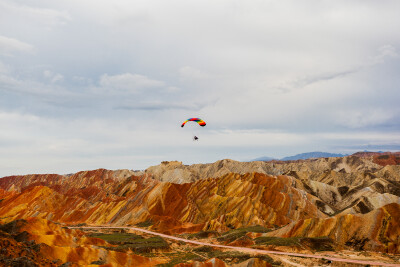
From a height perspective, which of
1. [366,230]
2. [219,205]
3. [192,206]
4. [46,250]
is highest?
[366,230]

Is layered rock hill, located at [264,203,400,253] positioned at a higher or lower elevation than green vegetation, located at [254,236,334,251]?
higher

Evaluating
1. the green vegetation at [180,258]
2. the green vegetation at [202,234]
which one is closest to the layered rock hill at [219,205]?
the green vegetation at [202,234]

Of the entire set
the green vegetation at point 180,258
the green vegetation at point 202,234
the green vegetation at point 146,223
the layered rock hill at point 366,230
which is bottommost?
the green vegetation at point 146,223

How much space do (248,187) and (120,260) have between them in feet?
266

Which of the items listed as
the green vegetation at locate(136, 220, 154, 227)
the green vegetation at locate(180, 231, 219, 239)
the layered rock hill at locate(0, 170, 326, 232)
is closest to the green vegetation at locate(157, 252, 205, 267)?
the green vegetation at locate(180, 231, 219, 239)

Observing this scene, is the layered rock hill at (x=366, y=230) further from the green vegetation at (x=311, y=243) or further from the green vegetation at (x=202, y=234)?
the green vegetation at (x=202, y=234)

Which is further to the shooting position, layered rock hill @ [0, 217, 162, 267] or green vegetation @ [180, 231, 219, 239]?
green vegetation @ [180, 231, 219, 239]

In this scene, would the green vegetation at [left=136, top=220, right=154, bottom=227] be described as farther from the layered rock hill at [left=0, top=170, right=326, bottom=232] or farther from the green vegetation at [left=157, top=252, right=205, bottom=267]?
the green vegetation at [left=157, top=252, right=205, bottom=267]

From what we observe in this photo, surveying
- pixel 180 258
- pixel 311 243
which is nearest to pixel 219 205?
→ pixel 180 258

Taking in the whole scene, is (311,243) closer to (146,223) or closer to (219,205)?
(219,205)

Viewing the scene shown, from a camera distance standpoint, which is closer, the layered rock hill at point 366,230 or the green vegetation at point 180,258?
the green vegetation at point 180,258

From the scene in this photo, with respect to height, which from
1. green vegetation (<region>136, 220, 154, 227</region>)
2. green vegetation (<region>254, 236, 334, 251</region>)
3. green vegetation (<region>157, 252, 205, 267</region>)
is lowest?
green vegetation (<region>136, 220, 154, 227</region>)

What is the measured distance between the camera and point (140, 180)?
598 feet

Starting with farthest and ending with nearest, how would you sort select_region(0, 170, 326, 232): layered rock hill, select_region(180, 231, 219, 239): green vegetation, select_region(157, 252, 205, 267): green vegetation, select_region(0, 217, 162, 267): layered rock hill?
1. select_region(0, 170, 326, 232): layered rock hill
2. select_region(180, 231, 219, 239): green vegetation
3. select_region(157, 252, 205, 267): green vegetation
4. select_region(0, 217, 162, 267): layered rock hill
